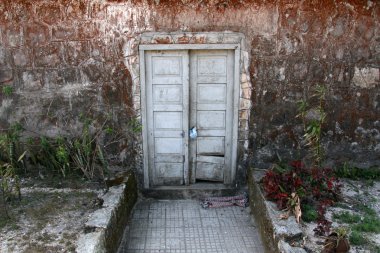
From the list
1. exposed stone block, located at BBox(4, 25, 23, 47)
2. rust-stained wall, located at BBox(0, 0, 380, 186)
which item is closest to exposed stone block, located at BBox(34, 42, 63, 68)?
rust-stained wall, located at BBox(0, 0, 380, 186)

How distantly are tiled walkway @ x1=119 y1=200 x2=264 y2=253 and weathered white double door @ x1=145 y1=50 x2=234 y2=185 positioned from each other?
550mm

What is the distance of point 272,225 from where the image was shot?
5.26 m

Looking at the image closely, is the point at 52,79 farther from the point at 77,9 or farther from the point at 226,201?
the point at 226,201

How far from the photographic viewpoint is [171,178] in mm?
7090

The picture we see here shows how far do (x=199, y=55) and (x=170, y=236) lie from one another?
2777 millimetres

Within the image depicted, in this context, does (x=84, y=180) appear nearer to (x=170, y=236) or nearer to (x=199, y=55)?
(x=170, y=236)

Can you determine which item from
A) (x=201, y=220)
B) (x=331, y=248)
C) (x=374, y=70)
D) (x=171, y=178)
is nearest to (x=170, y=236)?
(x=201, y=220)

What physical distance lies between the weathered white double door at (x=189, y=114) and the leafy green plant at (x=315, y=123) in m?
1.16

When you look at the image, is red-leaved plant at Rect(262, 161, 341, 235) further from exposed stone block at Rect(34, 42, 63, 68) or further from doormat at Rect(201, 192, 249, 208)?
exposed stone block at Rect(34, 42, 63, 68)

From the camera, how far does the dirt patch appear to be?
4.75 meters

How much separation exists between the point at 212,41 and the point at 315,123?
2.01m

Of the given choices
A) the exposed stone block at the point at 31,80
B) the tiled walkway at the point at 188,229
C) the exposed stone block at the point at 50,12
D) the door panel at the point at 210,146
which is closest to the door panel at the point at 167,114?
the door panel at the point at 210,146

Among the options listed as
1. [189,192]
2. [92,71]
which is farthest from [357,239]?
[92,71]

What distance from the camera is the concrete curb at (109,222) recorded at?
4.78 m
